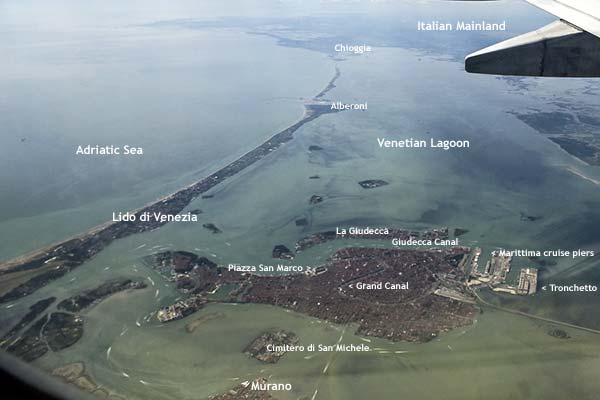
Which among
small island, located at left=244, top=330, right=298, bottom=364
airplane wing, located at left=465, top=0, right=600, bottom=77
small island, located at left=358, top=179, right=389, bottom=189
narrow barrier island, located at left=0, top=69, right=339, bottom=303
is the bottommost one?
small island, located at left=244, top=330, right=298, bottom=364

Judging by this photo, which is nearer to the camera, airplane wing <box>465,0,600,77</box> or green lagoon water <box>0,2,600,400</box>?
airplane wing <box>465,0,600,77</box>

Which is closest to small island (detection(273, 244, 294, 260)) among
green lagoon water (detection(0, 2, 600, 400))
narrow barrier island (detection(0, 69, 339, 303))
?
green lagoon water (detection(0, 2, 600, 400))

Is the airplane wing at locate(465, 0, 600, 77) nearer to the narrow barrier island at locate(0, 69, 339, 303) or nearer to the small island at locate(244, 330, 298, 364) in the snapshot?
the small island at locate(244, 330, 298, 364)

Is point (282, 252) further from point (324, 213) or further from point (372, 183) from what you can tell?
point (372, 183)

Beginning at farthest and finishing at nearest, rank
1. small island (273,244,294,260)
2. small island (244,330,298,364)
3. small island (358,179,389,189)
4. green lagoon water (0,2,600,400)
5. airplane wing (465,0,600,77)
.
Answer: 1. small island (358,179,389,189)
2. small island (273,244,294,260)
3. small island (244,330,298,364)
4. green lagoon water (0,2,600,400)
5. airplane wing (465,0,600,77)

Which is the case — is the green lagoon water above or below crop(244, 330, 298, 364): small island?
above

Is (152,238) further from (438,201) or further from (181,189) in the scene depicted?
(438,201)

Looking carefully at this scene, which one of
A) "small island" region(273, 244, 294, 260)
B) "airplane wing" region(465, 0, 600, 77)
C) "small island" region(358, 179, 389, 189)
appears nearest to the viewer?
"airplane wing" region(465, 0, 600, 77)

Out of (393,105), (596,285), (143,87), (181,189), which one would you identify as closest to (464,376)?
(596,285)
